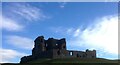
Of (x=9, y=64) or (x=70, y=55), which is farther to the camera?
(x=70, y=55)

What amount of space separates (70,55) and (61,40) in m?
9.61

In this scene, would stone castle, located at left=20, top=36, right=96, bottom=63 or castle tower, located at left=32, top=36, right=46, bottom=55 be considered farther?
castle tower, located at left=32, top=36, right=46, bottom=55

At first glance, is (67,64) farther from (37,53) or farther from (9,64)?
(37,53)

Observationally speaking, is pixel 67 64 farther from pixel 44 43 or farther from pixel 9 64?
pixel 44 43

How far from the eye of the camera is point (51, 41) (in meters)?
141

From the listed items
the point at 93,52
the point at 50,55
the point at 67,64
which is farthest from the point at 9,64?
the point at 93,52

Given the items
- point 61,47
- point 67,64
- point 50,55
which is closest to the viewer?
point 67,64

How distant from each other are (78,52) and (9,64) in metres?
52.1

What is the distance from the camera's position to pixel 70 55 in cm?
13525

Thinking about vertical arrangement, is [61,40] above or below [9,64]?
above

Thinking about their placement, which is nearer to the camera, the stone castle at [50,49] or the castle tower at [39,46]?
the stone castle at [50,49]

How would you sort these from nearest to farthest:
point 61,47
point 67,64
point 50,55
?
point 67,64
point 50,55
point 61,47

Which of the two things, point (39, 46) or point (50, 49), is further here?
point (39, 46)

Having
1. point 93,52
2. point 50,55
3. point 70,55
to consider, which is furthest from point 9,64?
point 93,52
